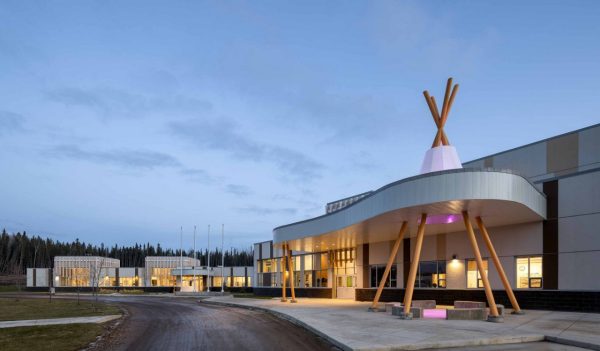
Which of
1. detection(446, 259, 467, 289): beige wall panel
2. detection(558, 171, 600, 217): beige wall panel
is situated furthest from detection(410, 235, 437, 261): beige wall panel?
detection(558, 171, 600, 217): beige wall panel

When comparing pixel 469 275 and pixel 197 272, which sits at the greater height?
pixel 469 275

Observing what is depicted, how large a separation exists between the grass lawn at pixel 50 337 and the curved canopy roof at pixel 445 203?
13612mm

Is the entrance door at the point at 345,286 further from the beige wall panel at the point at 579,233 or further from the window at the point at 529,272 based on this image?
the beige wall panel at the point at 579,233

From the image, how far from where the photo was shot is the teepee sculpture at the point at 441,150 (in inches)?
954

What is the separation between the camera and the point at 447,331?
17359 mm


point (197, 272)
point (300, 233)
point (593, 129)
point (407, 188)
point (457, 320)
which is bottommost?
point (197, 272)

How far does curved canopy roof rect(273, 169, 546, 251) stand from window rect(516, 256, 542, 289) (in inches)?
82.6

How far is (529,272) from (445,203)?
29.2 ft

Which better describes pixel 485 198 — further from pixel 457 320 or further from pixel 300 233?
pixel 300 233

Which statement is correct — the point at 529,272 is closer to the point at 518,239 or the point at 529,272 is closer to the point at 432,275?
the point at 518,239

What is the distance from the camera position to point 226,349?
1415cm

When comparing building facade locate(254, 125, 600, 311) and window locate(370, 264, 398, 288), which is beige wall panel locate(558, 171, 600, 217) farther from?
window locate(370, 264, 398, 288)

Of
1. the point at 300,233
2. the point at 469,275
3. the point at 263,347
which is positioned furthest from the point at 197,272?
the point at 263,347

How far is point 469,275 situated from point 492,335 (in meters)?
15.3
